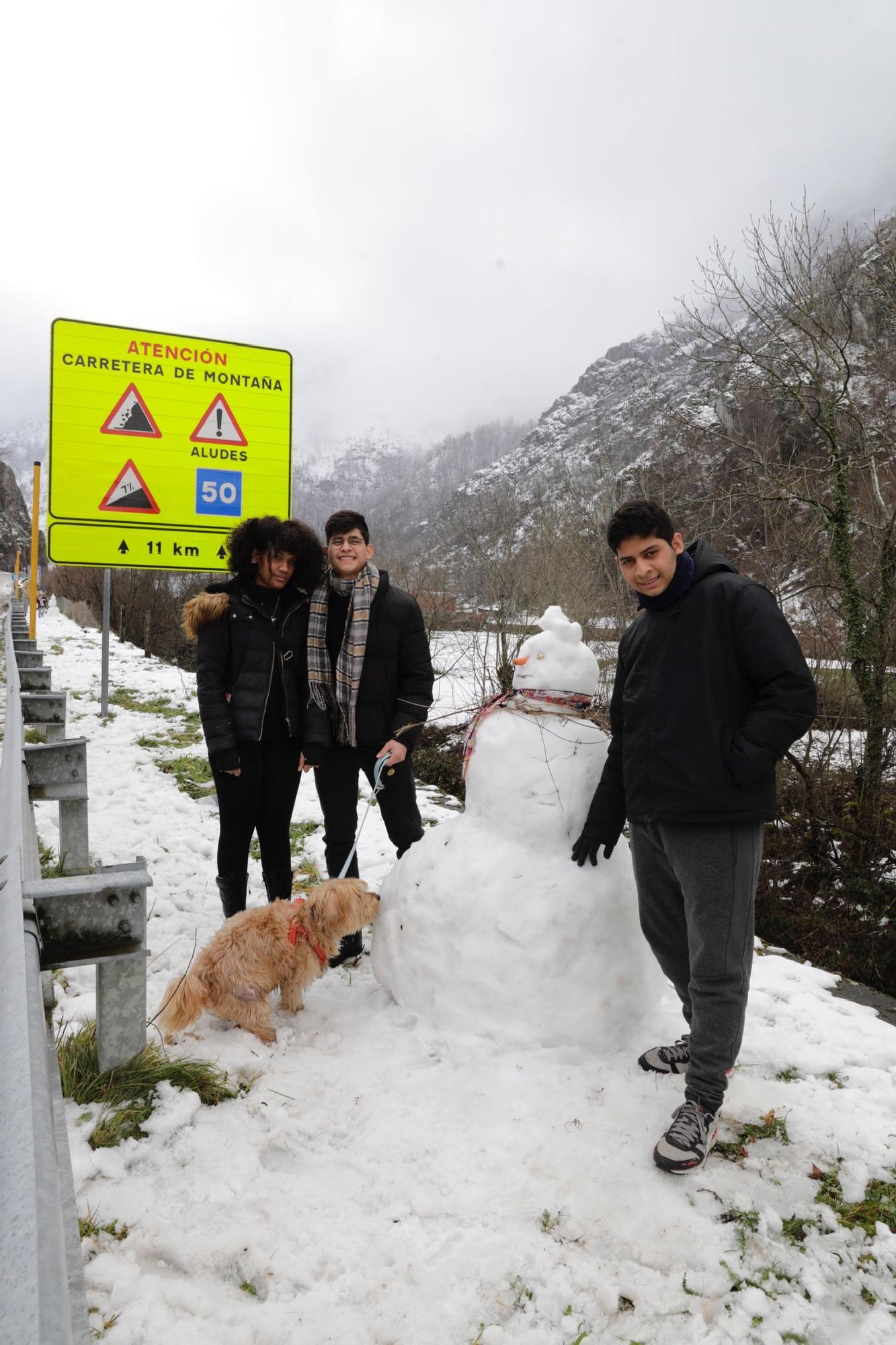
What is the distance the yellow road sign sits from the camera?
7016 mm

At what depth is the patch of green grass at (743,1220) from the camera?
2.07m

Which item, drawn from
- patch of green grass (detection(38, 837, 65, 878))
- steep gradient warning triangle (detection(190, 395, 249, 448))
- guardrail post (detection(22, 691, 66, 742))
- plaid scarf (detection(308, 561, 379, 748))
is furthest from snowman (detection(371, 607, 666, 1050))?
steep gradient warning triangle (detection(190, 395, 249, 448))

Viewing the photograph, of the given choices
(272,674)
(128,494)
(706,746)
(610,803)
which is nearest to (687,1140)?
(610,803)

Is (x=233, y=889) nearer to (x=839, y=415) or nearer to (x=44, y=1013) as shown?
(x=44, y=1013)

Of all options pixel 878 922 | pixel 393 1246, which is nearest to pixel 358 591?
pixel 393 1246

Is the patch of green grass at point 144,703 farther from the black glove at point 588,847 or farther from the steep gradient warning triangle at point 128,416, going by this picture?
the black glove at point 588,847

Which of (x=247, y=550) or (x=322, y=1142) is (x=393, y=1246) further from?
(x=247, y=550)

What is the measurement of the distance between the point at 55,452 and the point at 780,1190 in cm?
773

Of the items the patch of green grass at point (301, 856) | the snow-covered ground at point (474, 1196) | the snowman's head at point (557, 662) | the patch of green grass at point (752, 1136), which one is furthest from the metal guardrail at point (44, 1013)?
the patch of green grass at point (752, 1136)

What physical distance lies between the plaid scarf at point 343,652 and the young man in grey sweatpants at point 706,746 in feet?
4.51

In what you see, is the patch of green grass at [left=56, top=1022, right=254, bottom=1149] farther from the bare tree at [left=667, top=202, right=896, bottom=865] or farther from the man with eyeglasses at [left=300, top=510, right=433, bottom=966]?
the bare tree at [left=667, top=202, right=896, bottom=865]

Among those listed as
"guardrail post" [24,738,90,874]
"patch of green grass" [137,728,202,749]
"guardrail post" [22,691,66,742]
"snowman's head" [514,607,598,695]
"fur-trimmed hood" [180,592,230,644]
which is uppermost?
"fur-trimmed hood" [180,592,230,644]

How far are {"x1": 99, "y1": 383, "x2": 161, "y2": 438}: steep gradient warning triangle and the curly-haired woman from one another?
445 centimetres

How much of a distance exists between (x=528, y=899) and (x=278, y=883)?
5.21 feet
